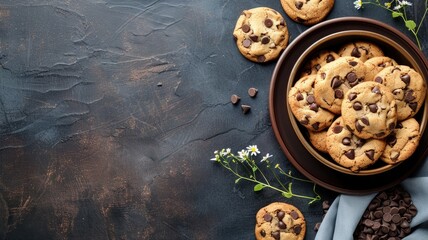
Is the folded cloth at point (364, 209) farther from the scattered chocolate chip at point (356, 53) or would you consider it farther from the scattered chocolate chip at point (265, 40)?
the scattered chocolate chip at point (265, 40)

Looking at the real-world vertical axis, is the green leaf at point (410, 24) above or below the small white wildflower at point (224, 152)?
above

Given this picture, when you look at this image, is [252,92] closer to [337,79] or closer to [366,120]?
[337,79]

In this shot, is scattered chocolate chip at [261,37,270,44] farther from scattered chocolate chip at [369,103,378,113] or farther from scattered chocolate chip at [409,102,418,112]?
scattered chocolate chip at [409,102,418,112]

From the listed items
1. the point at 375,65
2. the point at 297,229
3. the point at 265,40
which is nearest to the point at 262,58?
the point at 265,40

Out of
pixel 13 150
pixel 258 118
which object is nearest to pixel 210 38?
pixel 258 118

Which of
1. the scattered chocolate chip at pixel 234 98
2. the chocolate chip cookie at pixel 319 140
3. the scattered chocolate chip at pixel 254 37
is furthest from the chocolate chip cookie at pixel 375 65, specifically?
the scattered chocolate chip at pixel 234 98

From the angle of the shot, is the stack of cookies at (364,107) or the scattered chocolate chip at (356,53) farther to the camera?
the scattered chocolate chip at (356,53)

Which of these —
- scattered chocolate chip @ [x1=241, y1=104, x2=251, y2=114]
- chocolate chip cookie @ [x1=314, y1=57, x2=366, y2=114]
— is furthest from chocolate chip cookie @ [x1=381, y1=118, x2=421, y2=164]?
scattered chocolate chip @ [x1=241, y1=104, x2=251, y2=114]
